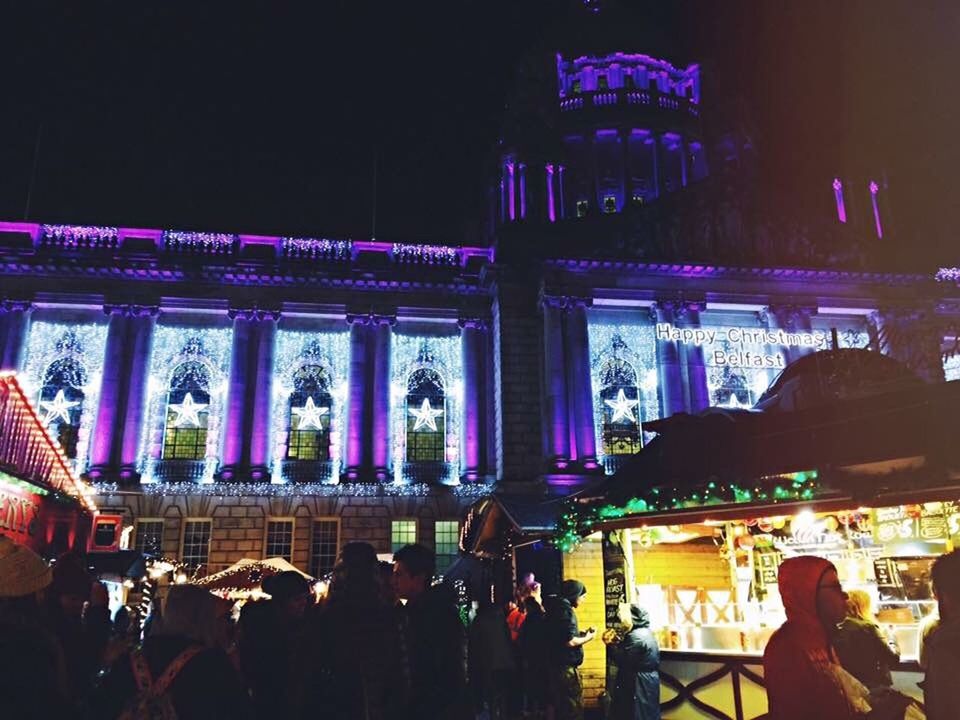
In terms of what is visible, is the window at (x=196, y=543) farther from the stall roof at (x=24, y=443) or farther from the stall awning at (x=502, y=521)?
the stall roof at (x=24, y=443)

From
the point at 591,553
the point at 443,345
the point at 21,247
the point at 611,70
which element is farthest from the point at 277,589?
the point at 611,70

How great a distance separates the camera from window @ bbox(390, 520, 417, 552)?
2773cm

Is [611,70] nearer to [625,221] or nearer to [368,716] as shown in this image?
[625,221]

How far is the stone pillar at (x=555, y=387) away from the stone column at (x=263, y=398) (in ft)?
32.7

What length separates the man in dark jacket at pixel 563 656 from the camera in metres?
10.9

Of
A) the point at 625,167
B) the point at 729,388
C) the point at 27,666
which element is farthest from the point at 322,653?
the point at 625,167

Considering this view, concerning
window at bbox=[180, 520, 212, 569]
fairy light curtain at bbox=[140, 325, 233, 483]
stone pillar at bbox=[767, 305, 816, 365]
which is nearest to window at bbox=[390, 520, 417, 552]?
window at bbox=[180, 520, 212, 569]

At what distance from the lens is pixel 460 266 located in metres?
30.8

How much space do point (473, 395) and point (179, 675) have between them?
25880mm

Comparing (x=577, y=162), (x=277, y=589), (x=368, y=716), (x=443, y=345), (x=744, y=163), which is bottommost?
(x=368, y=716)

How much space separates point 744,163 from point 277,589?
30741 millimetres

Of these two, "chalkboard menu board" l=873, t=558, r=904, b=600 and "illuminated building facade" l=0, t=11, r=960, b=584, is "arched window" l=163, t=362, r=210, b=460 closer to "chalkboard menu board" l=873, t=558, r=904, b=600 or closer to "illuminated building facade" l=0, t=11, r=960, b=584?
"illuminated building facade" l=0, t=11, r=960, b=584

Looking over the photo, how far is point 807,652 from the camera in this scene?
4090 mm

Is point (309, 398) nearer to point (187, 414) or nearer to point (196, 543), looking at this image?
point (187, 414)
